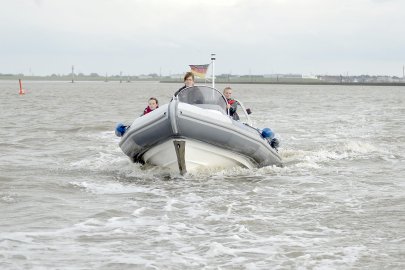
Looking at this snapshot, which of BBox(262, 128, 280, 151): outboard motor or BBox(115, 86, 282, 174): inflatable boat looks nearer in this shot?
BBox(115, 86, 282, 174): inflatable boat

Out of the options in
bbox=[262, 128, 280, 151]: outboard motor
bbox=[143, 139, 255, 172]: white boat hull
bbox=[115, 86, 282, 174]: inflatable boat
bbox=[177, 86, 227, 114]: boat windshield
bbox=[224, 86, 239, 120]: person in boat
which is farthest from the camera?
bbox=[224, 86, 239, 120]: person in boat

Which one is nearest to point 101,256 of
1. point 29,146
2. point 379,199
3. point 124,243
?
point 124,243

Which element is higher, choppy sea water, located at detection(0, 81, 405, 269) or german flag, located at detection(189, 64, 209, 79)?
german flag, located at detection(189, 64, 209, 79)

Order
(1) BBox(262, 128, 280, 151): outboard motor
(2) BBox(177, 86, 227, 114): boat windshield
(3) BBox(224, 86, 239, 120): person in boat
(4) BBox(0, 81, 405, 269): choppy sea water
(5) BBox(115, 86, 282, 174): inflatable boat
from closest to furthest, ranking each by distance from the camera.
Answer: (4) BBox(0, 81, 405, 269): choppy sea water, (5) BBox(115, 86, 282, 174): inflatable boat, (2) BBox(177, 86, 227, 114): boat windshield, (1) BBox(262, 128, 280, 151): outboard motor, (3) BBox(224, 86, 239, 120): person in boat

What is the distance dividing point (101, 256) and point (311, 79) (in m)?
191

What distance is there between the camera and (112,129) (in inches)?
929

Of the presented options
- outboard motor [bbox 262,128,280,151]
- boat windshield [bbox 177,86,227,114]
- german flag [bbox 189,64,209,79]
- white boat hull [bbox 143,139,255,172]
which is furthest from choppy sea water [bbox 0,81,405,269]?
german flag [bbox 189,64,209,79]

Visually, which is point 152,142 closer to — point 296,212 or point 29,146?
point 296,212

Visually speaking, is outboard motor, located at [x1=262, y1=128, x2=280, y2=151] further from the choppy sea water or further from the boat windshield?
the boat windshield

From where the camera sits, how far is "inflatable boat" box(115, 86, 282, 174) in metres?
11.1

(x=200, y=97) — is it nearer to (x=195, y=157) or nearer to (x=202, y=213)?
Answer: (x=195, y=157)

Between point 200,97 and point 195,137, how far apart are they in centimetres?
132

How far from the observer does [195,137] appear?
36.7ft

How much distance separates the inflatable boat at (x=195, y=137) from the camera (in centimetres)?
1111
